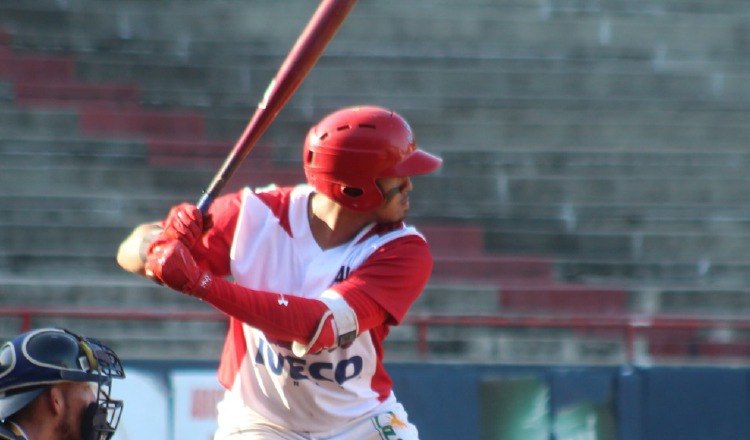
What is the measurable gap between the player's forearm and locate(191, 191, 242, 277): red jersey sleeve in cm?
17

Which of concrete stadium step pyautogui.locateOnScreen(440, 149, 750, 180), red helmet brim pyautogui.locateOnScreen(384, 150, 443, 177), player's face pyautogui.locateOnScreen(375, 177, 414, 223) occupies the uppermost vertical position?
concrete stadium step pyautogui.locateOnScreen(440, 149, 750, 180)

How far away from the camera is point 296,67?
3398 millimetres

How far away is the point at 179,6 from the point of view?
11.6 meters

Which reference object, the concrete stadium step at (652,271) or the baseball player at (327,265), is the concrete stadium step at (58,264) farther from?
the baseball player at (327,265)

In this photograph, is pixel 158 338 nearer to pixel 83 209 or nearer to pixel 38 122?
pixel 83 209

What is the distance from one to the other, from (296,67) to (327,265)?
0.67m

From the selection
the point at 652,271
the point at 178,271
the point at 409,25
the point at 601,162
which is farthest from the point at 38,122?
the point at 178,271

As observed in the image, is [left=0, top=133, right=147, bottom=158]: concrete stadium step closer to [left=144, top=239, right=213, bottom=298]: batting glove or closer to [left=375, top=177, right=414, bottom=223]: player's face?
[left=375, top=177, right=414, bottom=223]: player's face

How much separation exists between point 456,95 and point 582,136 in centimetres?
126

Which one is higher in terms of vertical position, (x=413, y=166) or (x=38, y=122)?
(x=38, y=122)

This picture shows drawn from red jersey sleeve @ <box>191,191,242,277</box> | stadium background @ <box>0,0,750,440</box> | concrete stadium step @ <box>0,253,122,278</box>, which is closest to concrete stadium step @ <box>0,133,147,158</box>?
stadium background @ <box>0,0,750,440</box>

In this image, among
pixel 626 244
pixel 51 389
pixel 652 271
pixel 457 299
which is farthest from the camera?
pixel 626 244

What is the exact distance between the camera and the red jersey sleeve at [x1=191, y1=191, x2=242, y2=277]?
145 inches

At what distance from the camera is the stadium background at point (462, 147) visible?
30.7ft
